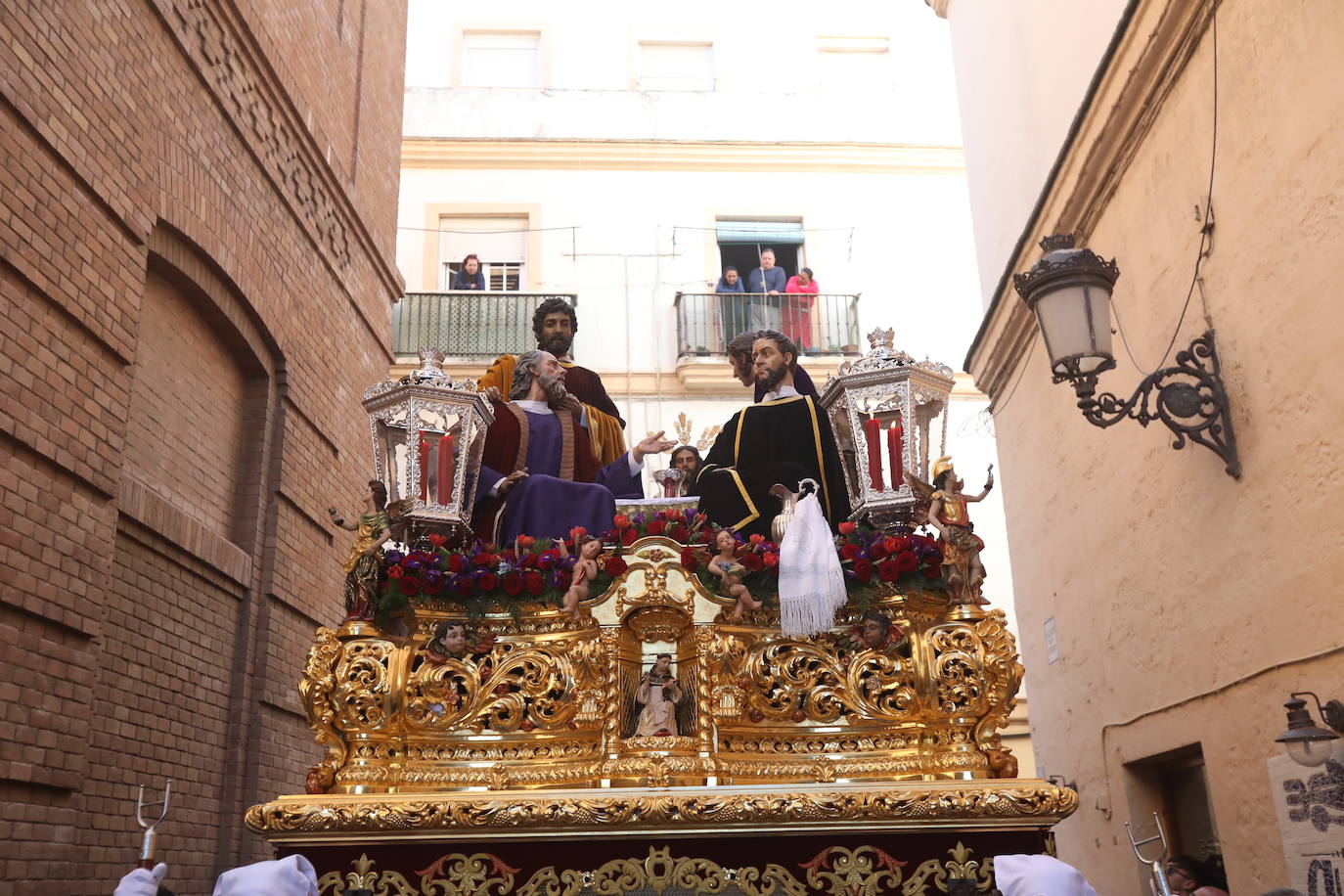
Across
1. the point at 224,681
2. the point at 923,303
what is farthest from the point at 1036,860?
the point at 923,303

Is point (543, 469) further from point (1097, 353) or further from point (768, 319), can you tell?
point (768, 319)

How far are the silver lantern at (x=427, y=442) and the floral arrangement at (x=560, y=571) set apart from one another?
362 millimetres

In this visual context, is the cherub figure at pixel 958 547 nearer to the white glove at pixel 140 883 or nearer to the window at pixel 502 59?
the white glove at pixel 140 883

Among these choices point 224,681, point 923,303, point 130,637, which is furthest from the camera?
point 923,303

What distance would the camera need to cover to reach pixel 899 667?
426cm

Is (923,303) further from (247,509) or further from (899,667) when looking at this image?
(899,667)

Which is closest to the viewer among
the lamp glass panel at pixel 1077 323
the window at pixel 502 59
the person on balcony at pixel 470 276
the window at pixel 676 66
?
the lamp glass panel at pixel 1077 323

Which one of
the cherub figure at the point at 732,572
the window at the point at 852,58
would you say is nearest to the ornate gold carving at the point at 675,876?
the cherub figure at the point at 732,572

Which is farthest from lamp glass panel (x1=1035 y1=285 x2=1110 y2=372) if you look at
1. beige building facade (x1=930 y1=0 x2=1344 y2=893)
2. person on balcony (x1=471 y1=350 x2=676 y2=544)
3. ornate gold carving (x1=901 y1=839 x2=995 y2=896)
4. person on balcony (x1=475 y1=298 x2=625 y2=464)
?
ornate gold carving (x1=901 y1=839 x2=995 y2=896)

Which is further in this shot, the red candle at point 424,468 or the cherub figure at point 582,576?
the red candle at point 424,468

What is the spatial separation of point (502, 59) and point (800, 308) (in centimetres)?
575

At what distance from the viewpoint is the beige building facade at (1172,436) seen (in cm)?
494

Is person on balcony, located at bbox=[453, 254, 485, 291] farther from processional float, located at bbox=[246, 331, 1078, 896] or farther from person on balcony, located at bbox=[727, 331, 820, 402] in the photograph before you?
processional float, located at bbox=[246, 331, 1078, 896]

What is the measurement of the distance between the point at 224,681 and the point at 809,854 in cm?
512
